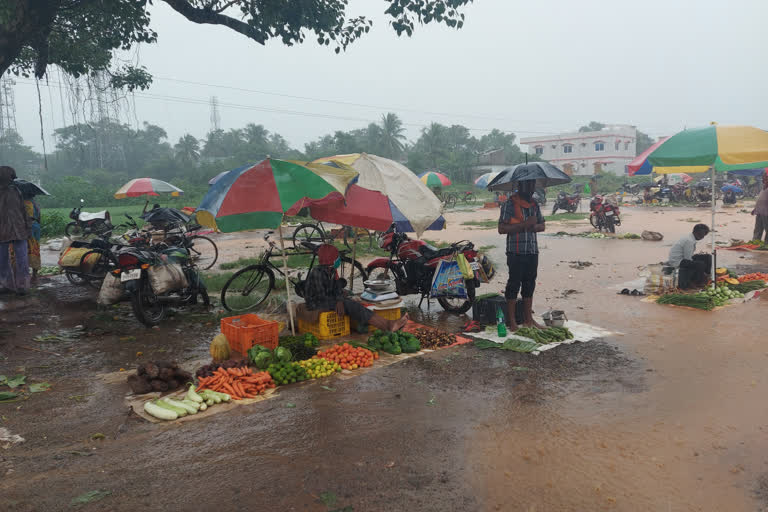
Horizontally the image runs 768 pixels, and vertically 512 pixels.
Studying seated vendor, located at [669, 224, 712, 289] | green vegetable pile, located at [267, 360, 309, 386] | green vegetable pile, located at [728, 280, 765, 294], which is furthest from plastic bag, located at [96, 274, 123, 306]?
green vegetable pile, located at [728, 280, 765, 294]

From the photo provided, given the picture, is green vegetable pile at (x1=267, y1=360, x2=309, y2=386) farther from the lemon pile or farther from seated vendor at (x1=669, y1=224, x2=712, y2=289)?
seated vendor at (x1=669, y1=224, x2=712, y2=289)

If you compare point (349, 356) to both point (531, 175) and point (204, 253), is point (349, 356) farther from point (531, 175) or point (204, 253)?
point (204, 253)

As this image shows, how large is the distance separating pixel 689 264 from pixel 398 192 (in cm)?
571

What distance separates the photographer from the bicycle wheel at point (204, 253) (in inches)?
428

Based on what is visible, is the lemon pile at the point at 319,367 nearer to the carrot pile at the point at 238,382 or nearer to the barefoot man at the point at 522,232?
the carrot pile at the point at 238,382

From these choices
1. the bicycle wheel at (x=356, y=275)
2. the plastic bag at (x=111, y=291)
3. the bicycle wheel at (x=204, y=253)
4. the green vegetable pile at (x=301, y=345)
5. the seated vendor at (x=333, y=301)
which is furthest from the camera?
the bicycle wheel at (x=204, y=253)

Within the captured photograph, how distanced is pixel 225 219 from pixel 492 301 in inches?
146

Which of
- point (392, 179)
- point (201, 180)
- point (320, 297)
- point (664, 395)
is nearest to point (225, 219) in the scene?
point (320, 297)

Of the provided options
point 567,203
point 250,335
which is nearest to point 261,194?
point 250,335

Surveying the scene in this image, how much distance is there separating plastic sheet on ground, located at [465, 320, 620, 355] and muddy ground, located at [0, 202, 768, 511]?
0.15 m

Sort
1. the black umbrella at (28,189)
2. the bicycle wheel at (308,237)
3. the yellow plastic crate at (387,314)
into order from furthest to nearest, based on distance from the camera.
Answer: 1. the black umbrella at (28,189)
2. the bicycle wheel at (308,237)
3. the yellow plastic crate at (387,314)

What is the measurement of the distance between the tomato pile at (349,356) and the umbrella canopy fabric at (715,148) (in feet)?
17.9

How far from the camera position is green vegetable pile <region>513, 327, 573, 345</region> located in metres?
6.27

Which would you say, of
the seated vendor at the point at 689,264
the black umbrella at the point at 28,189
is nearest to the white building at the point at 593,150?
the seated vendor at the point at 689,264
